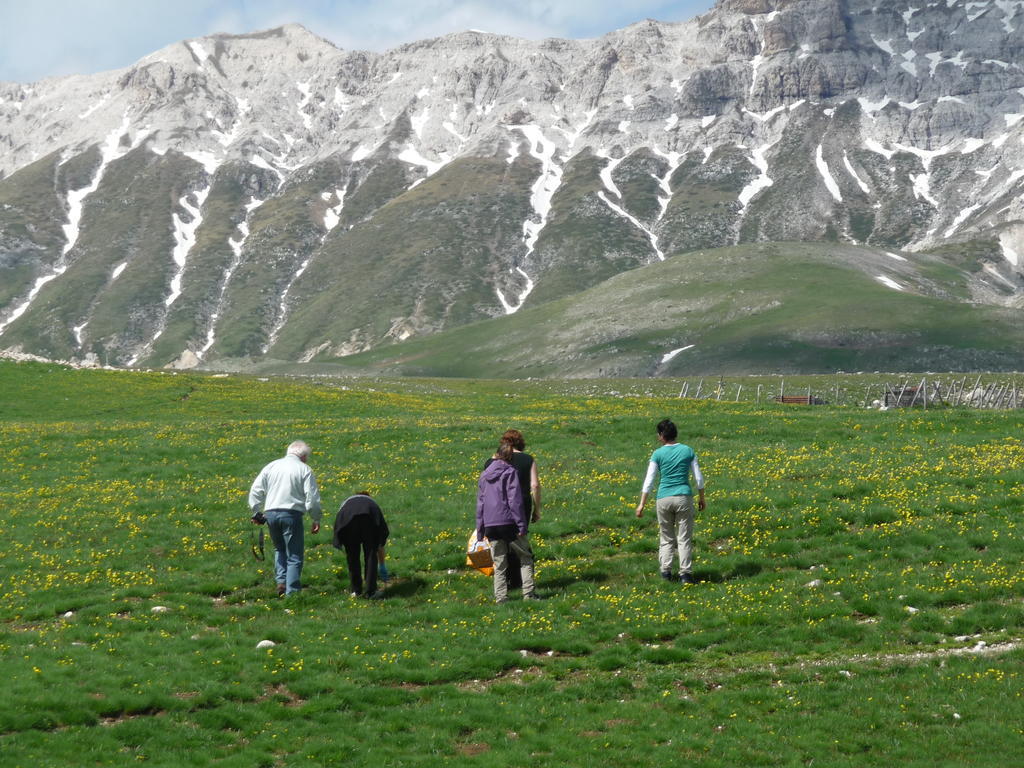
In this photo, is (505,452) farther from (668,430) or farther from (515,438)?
(668,430)

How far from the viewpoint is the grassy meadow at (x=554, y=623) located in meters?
15.2

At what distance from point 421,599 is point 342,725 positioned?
6881 millimetres

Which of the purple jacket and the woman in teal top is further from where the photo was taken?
the woman in teal top

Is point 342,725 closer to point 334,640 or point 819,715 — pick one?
point 334,640

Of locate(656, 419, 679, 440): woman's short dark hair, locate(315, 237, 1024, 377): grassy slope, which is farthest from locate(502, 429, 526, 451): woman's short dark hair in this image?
locate(315, 237, 1024, 377): grassy slope

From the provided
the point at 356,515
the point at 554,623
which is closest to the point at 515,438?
the point at 356,515

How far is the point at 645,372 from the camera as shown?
169 m

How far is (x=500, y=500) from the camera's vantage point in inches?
867

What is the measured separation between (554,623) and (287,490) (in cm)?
698

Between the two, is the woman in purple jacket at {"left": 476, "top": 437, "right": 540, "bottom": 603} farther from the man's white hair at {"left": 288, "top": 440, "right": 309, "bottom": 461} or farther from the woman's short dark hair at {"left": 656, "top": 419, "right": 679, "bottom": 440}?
the man's white hair at {"left": 288, "top": 440, "right": 309, "bottom": 461}

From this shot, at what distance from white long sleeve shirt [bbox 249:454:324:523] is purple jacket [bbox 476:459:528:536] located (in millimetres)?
3798

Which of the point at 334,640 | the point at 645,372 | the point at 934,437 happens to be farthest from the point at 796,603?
the point at 645,372

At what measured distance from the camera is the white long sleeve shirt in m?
22.8

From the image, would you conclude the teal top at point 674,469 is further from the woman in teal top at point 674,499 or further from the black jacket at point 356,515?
the black jacket at point 356,515
